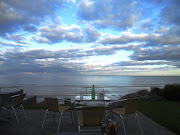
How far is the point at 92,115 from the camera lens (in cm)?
241

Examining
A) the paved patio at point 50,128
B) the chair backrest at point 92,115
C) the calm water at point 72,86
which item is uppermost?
the chair backrest at point 92,115

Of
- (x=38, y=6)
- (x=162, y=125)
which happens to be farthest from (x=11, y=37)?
(x=162, y=125)

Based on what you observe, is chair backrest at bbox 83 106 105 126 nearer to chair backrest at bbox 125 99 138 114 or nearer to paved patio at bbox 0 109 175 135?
chair backrest at bbox 125 99 138 114

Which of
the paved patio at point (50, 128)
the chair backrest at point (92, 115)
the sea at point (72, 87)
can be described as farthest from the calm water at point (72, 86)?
the chair backrest at point (92, 115)

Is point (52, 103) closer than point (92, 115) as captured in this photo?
No

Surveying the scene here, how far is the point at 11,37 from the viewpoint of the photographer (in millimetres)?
15156

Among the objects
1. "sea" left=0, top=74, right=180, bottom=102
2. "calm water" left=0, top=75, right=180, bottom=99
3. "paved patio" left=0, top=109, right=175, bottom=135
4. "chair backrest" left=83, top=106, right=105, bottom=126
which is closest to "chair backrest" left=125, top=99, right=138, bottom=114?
"paved patio" left=0, top=109, right=175, bottom=135

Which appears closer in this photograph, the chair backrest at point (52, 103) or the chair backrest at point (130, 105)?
the chair backrest at point (130, 105)

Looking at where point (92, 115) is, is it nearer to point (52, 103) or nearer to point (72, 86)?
point (52, 103)

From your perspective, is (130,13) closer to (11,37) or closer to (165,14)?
(165,14)

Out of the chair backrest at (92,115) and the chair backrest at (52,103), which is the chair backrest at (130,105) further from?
the chair backrest at (52,103)

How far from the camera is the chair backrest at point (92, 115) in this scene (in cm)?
238

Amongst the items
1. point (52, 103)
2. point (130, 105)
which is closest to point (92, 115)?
point (130, 105)

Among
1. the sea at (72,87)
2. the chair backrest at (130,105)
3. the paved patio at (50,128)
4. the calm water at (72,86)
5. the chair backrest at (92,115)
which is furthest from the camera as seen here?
the calm water at (72,86)
